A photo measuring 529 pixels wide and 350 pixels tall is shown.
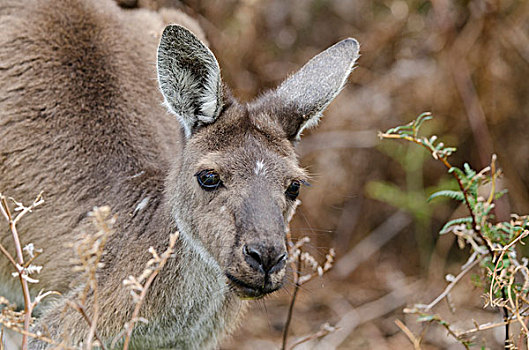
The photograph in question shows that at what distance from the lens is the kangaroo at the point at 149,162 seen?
3.93 meters

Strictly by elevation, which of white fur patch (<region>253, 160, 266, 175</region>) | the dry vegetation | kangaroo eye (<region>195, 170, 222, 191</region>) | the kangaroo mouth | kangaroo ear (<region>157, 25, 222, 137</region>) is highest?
kangaroo ear (<region>157, 25, 222, 137</region>)

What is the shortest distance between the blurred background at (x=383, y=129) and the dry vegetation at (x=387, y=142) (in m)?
0.01

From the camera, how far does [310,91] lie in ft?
14.7

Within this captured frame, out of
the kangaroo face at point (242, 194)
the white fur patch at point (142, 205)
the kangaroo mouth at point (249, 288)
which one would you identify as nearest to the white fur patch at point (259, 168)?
the kangaroo face at point (242, 194)

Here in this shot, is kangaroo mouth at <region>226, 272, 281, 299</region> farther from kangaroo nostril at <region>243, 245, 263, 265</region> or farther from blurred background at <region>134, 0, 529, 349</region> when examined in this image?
blurred background at <region>134, 0, 529, 349</region>

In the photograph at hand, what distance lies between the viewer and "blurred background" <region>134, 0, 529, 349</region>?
23.7 feet

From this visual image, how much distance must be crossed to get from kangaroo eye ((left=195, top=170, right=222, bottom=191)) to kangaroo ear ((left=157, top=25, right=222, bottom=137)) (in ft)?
1.34

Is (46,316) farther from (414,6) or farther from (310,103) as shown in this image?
(414,6)

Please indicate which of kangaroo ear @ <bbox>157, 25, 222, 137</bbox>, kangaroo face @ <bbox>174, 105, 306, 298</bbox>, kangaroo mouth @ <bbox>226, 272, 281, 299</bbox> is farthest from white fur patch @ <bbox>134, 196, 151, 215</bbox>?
kangaroo mouth @ <bbox>226, 272, 281, 299</bbox>

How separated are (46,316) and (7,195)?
1008 mm

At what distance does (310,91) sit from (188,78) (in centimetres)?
79

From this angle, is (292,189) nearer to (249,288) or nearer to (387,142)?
(249,288)

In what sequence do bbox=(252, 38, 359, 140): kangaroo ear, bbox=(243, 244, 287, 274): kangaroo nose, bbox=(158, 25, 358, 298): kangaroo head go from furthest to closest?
bbox=(252, 38, 359, 140): kangaroo ear, bbox=(158, 25, 358, 298): kangaroo head, bbox=(243, 244, 287, 274): kangaroo nose

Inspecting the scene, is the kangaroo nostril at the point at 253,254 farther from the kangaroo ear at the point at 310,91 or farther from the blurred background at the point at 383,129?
the blurred background at the point at 383,129
